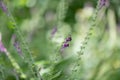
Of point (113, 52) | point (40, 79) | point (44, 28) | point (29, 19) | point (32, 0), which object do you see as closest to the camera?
point (40, 79)

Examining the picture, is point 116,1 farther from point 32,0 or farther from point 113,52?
point 32,0

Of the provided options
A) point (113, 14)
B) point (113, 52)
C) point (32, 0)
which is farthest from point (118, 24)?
point (32, 0)

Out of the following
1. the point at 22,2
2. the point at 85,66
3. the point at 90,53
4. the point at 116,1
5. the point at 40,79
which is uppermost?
the point at 22,2

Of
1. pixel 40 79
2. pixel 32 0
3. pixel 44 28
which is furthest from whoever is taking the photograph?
pixel 44 28

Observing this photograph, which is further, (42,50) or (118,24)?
(118,24)

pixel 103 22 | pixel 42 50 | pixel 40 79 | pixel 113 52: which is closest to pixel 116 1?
pixel 103 22

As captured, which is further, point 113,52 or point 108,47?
point 108,47

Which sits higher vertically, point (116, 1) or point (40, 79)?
point (116, 1)

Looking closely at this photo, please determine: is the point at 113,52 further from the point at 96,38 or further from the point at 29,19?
the point at 29,19

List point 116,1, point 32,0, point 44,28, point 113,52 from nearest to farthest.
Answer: point 32,0 < point 113,52 < point 116,1 < point 44,28

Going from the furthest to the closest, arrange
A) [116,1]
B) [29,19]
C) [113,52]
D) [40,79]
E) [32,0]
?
1. [29,19]
2. [116,1]
3. [113,52]
4. [32,0]
5. [40,79]
